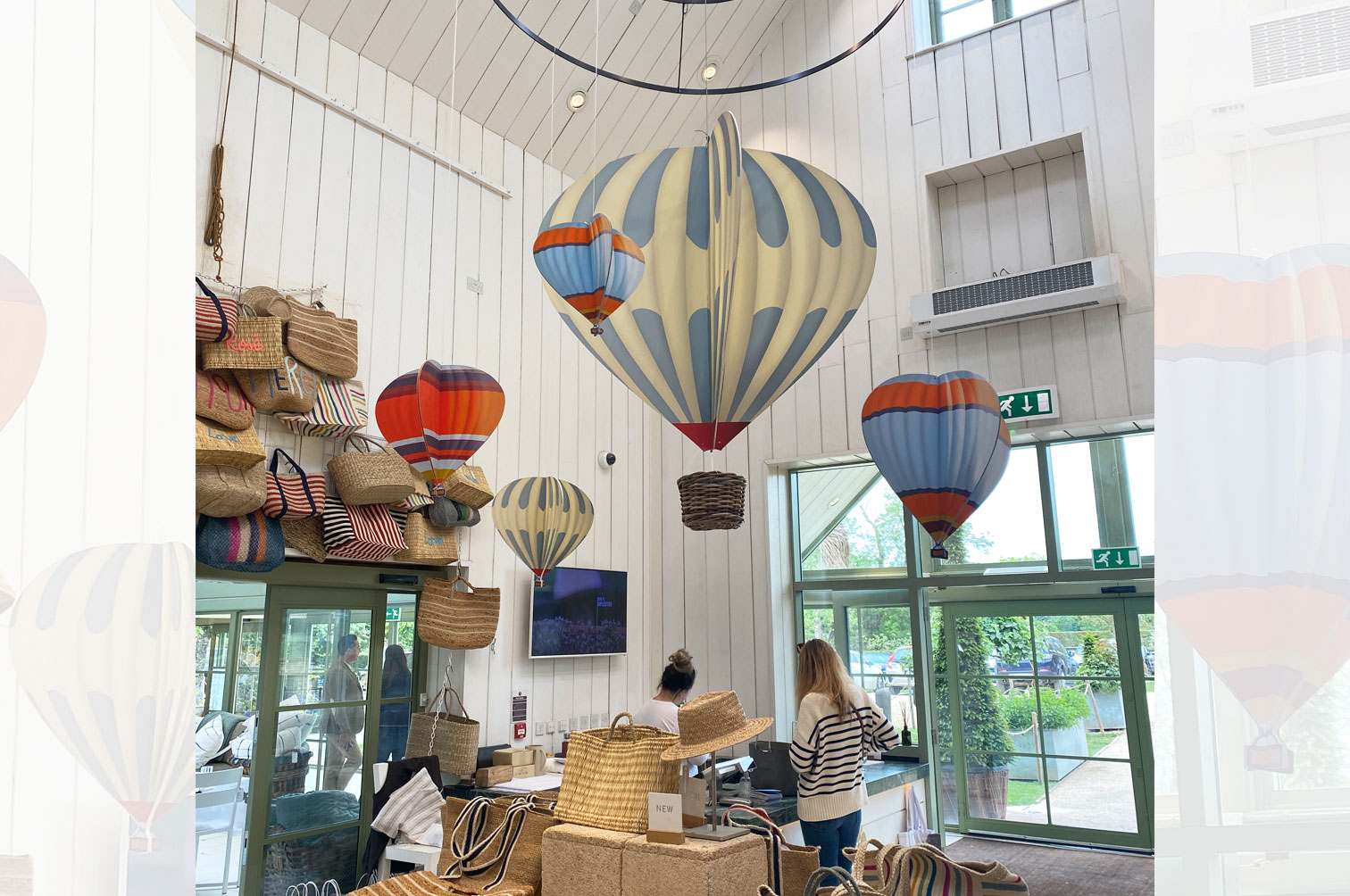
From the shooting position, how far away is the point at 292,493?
448cm

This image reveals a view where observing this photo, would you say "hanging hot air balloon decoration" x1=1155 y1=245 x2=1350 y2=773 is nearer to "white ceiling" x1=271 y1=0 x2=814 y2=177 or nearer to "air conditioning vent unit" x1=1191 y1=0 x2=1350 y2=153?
"air conditioning vent unit" x1=1191 y1=0 x2=1350 y2=153

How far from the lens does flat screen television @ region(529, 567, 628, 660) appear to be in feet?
19.7

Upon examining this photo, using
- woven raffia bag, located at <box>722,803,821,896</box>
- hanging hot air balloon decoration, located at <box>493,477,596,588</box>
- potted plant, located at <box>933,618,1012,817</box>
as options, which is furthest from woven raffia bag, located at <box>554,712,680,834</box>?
potted plant, located at <box>933,618,1012,817</box>

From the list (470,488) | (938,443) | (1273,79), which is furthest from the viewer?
(470,488)

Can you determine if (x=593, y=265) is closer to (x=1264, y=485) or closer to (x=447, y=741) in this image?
(x=1264, y=485)

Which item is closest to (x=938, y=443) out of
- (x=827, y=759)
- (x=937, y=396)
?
(x=937, y=396)

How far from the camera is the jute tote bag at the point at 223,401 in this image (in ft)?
13.4

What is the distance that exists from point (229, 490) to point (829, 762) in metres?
2.90

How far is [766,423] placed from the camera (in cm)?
682

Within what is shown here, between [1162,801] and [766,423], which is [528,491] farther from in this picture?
[1162,801]

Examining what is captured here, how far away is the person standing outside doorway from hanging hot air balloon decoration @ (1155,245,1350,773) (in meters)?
5.20

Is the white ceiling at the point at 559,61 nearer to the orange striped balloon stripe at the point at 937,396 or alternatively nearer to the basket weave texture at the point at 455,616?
the basket weave texture at the point at 455,616

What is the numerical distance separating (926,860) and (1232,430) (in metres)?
1.24

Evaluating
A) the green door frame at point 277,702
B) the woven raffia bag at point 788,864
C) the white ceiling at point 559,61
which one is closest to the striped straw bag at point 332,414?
the green door frame at point 277,702
